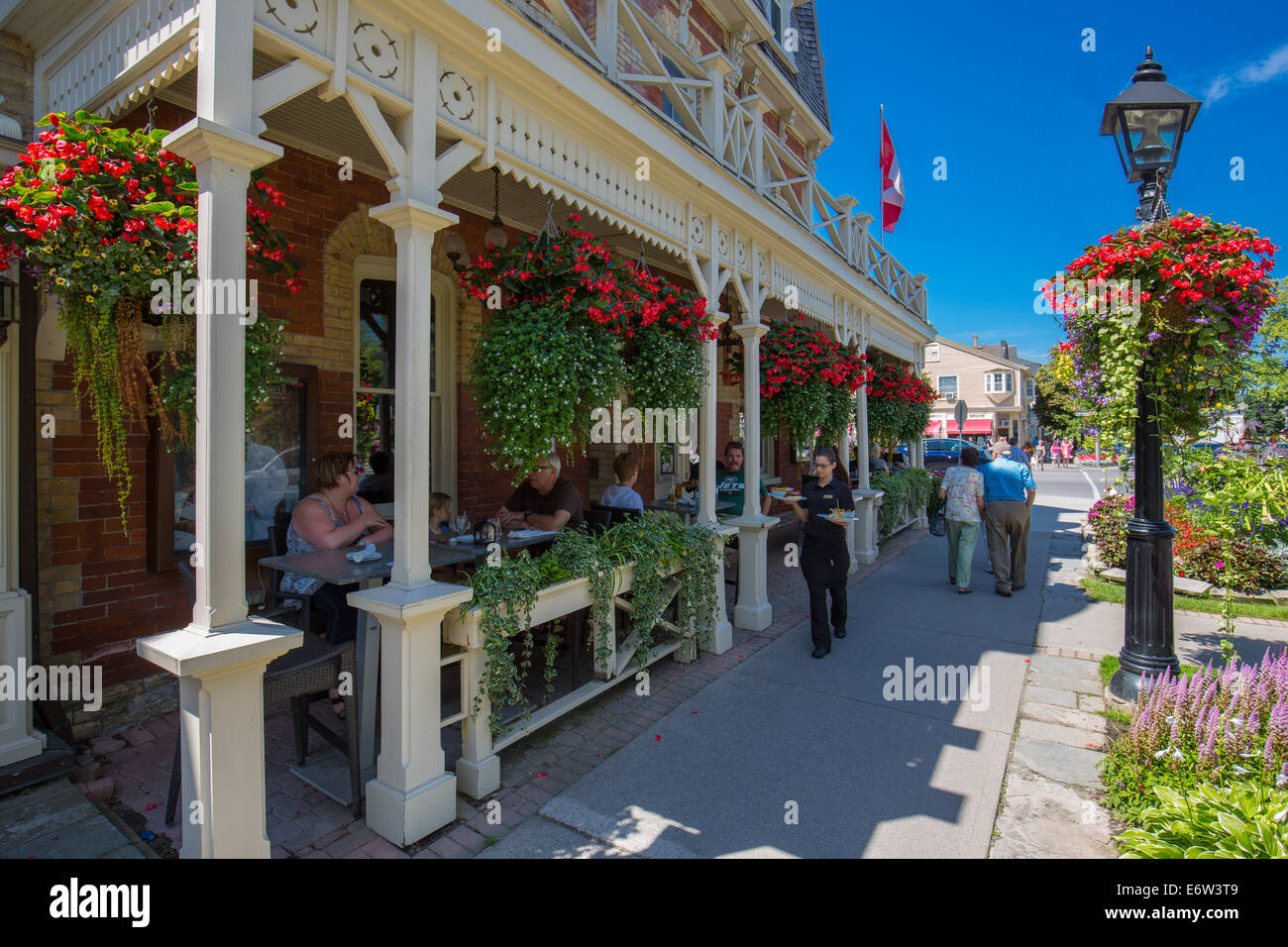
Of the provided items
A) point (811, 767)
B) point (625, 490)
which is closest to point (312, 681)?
point (811, 767)

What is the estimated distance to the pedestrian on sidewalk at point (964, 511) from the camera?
7.68 metres

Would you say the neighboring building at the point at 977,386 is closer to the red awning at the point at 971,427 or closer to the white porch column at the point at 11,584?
the red awning at the point at 971,427

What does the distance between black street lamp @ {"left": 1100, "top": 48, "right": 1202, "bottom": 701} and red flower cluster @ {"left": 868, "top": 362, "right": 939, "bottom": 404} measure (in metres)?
6.40

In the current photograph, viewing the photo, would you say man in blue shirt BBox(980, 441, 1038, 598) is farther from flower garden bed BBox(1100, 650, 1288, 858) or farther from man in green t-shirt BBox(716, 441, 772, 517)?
flower garden bed BBox(1100, 650, 1288, 858)

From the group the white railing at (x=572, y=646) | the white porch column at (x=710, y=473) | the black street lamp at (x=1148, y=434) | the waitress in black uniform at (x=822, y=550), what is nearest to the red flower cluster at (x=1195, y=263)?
the black street lamp at (x=1148, y=434)

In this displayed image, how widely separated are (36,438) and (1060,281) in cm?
628

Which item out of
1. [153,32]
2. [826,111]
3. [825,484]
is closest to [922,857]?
[825,484]

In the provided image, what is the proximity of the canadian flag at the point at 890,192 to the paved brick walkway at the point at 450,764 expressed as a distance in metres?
10.2

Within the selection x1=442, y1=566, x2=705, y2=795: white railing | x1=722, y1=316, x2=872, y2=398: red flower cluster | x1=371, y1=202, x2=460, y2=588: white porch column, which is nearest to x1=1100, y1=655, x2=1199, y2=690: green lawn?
x1=442, y1=566, x2=705, y2=795: white railing

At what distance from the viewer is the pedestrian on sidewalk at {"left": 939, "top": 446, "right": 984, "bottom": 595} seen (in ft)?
25.2

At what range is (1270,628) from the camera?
6359mm

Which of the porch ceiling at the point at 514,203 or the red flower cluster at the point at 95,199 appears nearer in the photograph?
the red flower cluster at the point at 95,199

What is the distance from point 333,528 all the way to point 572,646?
1654mm
